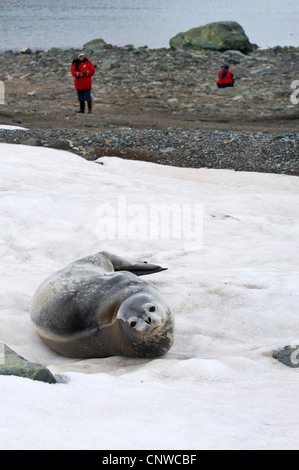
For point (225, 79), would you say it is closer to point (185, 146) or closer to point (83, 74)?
point (83, 74)

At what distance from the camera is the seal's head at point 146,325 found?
3561 millimetres

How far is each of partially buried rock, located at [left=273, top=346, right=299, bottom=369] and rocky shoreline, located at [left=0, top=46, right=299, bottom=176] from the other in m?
6.30

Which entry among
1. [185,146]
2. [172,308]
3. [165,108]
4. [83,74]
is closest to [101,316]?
[172,308]

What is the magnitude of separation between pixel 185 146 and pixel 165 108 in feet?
19.0

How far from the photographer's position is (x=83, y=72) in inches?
554

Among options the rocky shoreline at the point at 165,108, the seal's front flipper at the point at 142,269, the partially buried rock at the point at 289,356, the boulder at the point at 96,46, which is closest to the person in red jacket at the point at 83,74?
the rocky shoreline at the point at 165,108

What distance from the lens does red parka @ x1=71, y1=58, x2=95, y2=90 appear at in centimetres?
1404

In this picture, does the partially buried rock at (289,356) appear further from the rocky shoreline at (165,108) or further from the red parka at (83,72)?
the red parka at (83,72)

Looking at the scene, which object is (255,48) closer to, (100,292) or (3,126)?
(3,126)

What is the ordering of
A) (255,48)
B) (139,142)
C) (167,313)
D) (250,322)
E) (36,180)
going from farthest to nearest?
1. (255,48)
2. (139,142)
3. (36,180)
4. (250,322)
5. (167,313)

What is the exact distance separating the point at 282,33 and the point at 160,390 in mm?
37470

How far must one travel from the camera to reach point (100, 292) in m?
3.96

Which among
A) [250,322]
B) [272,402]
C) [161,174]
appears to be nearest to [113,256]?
[250,322]
